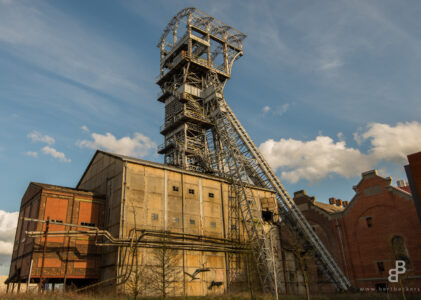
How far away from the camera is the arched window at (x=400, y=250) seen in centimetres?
3161

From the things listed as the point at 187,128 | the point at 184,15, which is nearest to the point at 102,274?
the point at 187,128

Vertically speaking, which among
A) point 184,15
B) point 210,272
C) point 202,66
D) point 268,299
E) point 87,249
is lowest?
point 268,299

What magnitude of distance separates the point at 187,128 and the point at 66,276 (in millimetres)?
23005

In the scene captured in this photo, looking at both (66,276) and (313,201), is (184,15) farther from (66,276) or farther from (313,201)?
(66,276)

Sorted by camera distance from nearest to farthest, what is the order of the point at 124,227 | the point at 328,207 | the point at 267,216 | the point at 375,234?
the point at 124,227
the point at 375,234
the point at 267,216
the point at 328,207

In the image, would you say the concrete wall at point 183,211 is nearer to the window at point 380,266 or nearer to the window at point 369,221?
the window at point 380,266

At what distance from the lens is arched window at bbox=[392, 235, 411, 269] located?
104 feet

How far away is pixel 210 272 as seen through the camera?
90.4 ft

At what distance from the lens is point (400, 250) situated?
32250 millimetres

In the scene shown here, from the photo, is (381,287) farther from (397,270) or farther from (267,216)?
(267,216)

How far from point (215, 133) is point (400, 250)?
989 inches

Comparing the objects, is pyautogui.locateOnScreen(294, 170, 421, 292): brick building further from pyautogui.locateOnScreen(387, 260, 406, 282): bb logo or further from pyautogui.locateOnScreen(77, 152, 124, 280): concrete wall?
pyautogui.locateOnScreen(77, 152, 124, 280): concrete wall

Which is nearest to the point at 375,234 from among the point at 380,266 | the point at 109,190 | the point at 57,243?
the point at 380,266

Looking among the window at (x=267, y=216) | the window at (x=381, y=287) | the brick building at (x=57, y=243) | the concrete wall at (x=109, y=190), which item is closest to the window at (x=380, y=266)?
the window at (x=381, y=287)
